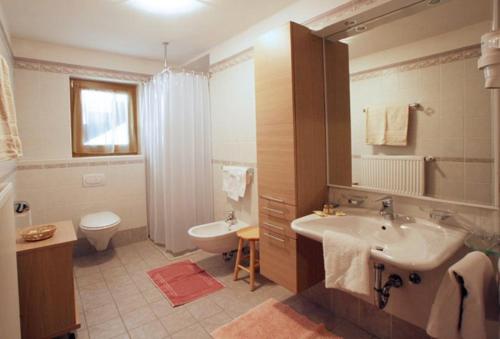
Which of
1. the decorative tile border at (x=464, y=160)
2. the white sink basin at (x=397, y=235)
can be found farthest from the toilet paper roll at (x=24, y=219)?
the decorative tile border at (x=464, y=160)

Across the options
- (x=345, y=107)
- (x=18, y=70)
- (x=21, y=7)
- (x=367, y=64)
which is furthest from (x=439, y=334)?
(x=18, y=70)

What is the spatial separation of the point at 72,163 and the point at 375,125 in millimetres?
3265

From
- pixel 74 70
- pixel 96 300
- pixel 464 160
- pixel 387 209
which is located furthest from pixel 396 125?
pixel 74 70

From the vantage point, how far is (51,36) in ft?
9.36

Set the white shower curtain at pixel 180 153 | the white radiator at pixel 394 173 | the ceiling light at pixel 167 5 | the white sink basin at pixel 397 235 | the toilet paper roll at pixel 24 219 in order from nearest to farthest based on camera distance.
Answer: the white sink basin at pixel 397 235 → the white radiator at pixel 394 173 → the ceiling light at pixel 167 5 → the toilet paper roll at pixel 24 219 → the white shower curtain at pixel 180 153

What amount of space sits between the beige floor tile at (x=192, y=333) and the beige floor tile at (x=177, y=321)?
0.04m

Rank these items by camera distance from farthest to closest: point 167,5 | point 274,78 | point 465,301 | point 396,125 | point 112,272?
1. point 112,272
2. point 167,5
3. point 274,78
4. point 396,125
5. point 465,301

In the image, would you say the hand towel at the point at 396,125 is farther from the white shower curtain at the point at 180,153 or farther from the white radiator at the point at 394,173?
the white shower curtain at the point at 180,153

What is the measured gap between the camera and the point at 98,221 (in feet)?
10.0

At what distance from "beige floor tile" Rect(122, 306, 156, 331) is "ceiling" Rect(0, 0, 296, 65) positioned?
8.02 feet

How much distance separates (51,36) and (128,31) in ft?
2.77

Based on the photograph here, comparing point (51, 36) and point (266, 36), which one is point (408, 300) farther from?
point (51, 36)

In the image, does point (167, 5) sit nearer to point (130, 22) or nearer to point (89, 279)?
point (130, 22)

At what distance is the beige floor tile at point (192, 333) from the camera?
6.16 feet
